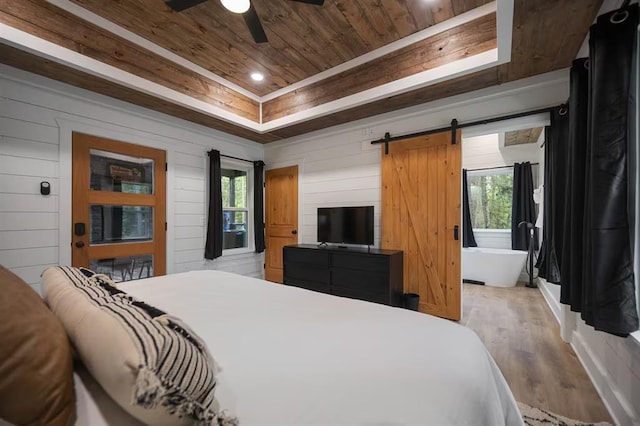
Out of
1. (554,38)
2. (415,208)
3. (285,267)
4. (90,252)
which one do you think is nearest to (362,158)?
(415,208)

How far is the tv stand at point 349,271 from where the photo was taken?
10.7 feet

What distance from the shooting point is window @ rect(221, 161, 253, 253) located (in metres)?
4.55

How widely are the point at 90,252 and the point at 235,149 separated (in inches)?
93.9

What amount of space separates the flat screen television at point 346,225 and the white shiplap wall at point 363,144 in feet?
0.71

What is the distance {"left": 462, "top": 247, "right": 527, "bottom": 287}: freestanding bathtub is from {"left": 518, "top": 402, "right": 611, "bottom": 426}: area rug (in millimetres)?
3579

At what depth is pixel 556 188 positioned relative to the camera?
8.27 feet

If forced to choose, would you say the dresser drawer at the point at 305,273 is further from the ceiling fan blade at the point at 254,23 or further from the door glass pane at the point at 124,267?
the ceiling fan blade at the point at 254,23

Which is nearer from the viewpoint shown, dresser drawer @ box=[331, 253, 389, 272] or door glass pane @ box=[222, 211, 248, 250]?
dresser drawer @ box=[331, 253, 389, 272]

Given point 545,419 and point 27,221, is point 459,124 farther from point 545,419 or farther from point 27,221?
point 27,221

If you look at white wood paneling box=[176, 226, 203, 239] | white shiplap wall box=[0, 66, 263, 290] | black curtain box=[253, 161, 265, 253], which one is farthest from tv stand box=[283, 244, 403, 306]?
white shiplap wall box=[0, 66, 263, 290]

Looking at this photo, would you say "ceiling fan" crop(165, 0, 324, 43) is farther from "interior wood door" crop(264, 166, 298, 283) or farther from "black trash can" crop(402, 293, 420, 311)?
"black trash can" crop(402, 293, 420, 311)

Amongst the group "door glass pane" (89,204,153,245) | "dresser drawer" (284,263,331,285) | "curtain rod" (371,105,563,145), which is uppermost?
"curtain rod" (371,105,563,145)

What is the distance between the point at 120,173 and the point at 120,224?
23.5 inches

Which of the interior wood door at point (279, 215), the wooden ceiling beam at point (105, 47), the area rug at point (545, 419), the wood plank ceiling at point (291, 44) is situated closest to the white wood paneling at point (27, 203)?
the wood plank ceiling at point (291, 44)
